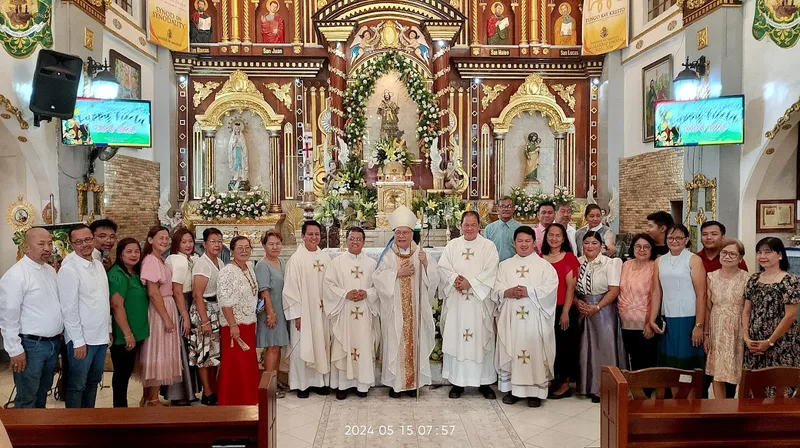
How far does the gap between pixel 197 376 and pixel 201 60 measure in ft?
28.8

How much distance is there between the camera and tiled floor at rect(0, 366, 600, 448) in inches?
173

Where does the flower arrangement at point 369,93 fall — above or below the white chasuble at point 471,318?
above

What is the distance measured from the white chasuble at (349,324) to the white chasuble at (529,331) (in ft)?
4.15

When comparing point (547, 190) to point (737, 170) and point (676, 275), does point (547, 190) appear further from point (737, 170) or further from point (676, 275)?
point (676, 275)

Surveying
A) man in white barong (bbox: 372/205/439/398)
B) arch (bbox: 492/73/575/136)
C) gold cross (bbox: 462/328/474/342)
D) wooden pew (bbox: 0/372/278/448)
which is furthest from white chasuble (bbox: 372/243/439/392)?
arch (bbox: 492/73/575/136)

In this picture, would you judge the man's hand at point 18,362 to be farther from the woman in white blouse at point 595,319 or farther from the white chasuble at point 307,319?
the woman in white blouse at point 595,319

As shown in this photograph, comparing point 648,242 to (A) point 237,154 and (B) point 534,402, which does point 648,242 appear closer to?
(B) point 534,402

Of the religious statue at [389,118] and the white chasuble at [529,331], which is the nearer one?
the white chasuble at [529,331]

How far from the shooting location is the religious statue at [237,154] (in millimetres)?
12242

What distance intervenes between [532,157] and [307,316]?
8.49 metres

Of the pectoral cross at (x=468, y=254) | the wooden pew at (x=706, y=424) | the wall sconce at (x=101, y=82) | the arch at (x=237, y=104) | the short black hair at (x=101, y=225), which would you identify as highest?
the arch at (x=237, y=104)

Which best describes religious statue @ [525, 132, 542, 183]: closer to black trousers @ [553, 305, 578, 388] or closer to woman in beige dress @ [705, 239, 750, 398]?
black trousers @ [553, 305, 578, 388]

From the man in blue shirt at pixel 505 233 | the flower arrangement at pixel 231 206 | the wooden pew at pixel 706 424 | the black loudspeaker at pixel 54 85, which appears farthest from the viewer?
the flower arrangement at pixel 231 206

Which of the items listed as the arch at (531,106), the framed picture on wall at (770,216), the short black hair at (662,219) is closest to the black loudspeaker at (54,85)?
the short black hair at (662,219)
